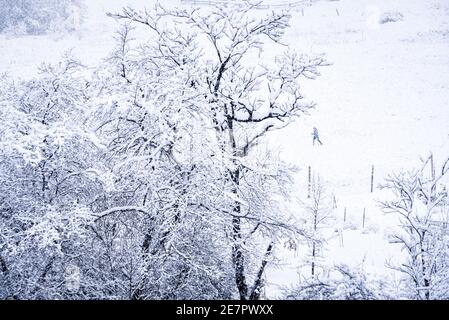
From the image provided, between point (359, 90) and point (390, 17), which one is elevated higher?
point (390, 17)

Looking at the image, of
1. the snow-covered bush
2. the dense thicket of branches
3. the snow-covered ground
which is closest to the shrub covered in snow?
the snow-covered ground

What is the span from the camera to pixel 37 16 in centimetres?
4025

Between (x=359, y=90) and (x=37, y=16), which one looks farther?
(x=37, y=16)

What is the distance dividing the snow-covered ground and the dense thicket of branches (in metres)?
8.44

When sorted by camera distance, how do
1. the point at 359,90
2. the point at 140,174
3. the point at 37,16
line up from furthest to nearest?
the point at 37,16 < the point at 359,90 < the point at 140,174

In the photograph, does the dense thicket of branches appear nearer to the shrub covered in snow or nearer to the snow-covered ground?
the snow-covered ground

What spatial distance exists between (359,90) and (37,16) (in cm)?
3441

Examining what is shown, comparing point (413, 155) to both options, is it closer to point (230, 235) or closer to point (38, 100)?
point (230, 235)

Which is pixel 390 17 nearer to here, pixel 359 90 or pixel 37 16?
pixel 359 90

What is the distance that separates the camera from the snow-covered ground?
20891 millimetres

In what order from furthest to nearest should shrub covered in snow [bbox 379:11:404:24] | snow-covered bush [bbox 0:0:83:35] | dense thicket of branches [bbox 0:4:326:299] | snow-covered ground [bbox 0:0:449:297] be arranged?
shrub covered in snow [bbox 379:11:404:24] < snow-covered bush [bbox 0:0:83:35] < snow-covered ground [bbox 0:0:449:297] < dense thicket of branches [bbox 0:4:326:299]

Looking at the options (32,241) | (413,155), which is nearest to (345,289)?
(32,241)

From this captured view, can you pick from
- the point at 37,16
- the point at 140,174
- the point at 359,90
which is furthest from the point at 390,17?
the point at 140,174

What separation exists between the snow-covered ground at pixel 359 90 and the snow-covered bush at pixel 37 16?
1.02 metres
